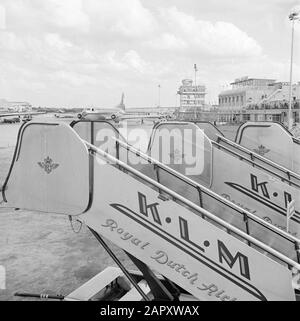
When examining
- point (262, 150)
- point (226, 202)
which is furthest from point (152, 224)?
point (262, 150)

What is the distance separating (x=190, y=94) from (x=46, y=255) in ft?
406

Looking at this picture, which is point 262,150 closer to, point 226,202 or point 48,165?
point 226,202

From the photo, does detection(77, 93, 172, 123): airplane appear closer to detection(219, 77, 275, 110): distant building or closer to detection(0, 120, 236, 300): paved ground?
detection(0, 120, 236, 300): paved ground

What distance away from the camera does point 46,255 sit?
28.6ft

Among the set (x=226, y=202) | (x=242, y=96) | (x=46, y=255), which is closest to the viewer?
(x=226, y=202)

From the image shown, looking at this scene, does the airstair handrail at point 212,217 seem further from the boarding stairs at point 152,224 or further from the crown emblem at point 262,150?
the crown emblem at point 262,150

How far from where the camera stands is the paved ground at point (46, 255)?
23.5 ft

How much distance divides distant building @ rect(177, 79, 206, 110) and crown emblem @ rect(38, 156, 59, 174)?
398ft

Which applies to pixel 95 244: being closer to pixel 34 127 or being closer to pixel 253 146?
pixel 253 146

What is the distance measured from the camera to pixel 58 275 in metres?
7.56

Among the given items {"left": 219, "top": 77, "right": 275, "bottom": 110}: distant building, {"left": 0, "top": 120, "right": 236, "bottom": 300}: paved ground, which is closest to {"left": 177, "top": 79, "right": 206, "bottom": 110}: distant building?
{"left": 219, "top": 77, "right": 275, "bottom": 110}: distant building

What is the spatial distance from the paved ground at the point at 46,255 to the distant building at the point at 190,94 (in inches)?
4532

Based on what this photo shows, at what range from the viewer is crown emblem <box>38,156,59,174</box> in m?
4.04

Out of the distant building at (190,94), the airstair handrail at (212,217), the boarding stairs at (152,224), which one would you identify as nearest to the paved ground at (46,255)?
the boarding stairs at (152,224)
